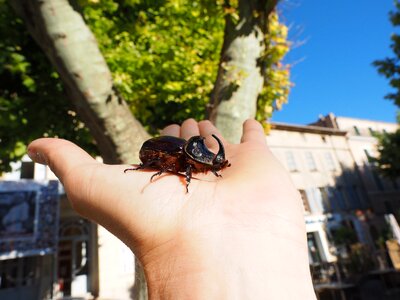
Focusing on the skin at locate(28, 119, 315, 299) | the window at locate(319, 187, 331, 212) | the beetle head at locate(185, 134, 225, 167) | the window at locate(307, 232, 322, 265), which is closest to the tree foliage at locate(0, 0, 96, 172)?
the skin at locate(28, 119, 315, 299)

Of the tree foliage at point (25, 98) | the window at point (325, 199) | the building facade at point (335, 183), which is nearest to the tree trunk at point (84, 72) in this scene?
the tree foliage at point (25, 98)

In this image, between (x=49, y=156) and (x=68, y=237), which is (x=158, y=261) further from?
(x=68, y=237)

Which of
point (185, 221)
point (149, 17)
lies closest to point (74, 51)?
point (185, 221)

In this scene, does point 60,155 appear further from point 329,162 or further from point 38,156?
point 329,162

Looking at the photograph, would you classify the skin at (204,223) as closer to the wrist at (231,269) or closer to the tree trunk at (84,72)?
the wrist at (231,269)

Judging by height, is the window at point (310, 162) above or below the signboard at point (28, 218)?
above

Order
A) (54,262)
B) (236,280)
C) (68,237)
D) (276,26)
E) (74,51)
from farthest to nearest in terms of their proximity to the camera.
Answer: (68,237), (54,262), (276,26), (74,51), (236,280)
